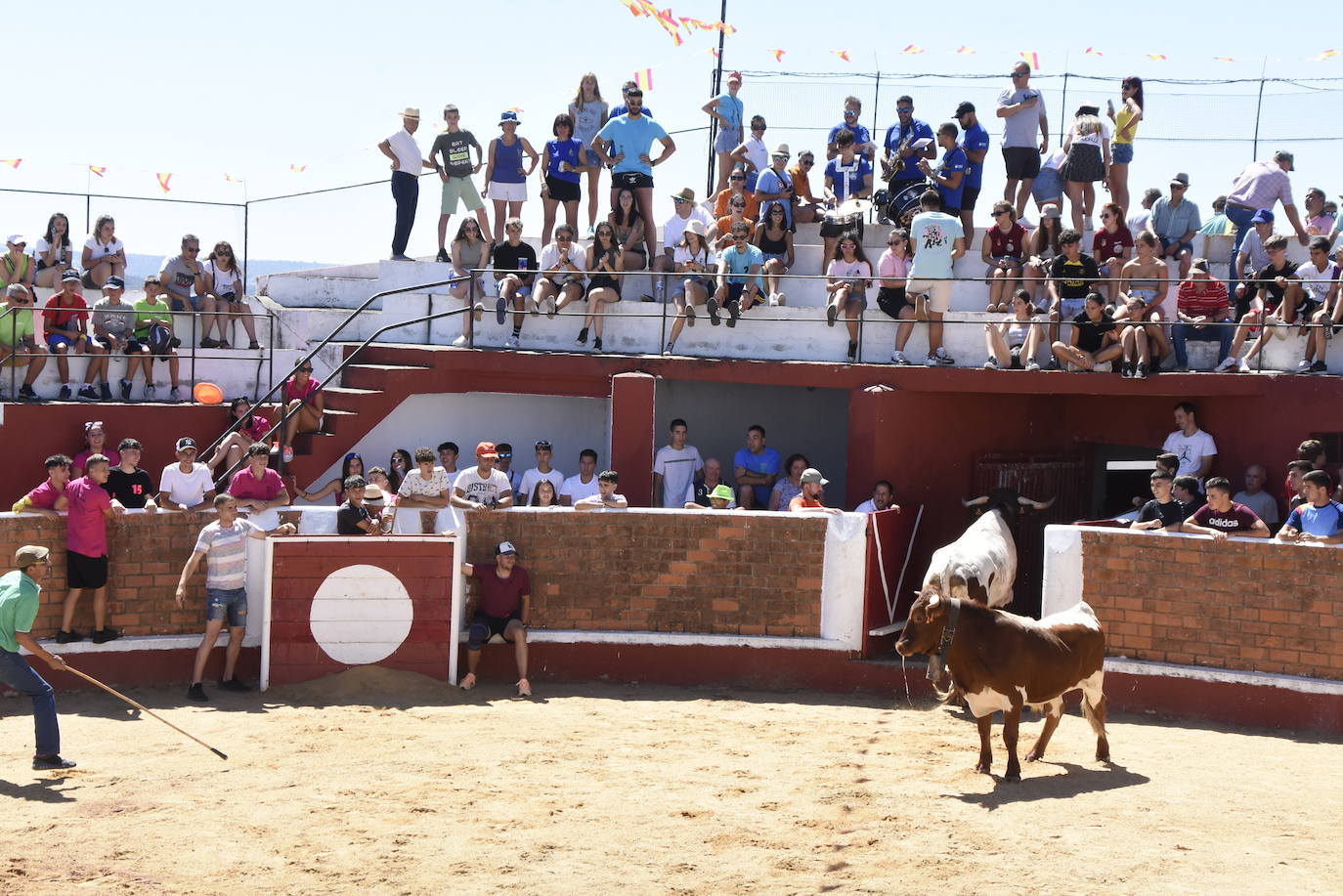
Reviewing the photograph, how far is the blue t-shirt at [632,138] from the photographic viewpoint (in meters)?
17.8

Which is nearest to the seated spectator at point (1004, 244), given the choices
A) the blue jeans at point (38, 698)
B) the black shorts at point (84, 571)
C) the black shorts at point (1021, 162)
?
the black shorts at point (1021, 162)

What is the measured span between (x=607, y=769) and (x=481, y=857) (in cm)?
199

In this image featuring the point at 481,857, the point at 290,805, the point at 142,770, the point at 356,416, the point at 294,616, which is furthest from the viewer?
the point at 356,416

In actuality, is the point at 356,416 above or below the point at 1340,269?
below

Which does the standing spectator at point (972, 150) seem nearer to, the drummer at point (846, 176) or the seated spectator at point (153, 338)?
the drummer at point (846, 176)

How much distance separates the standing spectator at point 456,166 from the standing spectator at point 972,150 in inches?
220

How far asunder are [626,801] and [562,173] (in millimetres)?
9978

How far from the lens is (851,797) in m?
10.1

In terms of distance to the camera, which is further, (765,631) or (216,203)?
(216,203)

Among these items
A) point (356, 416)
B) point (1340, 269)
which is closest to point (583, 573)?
point (356, 416)

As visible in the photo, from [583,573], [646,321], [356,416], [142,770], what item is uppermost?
[646,321]

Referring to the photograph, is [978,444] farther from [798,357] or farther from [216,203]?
[216,203]

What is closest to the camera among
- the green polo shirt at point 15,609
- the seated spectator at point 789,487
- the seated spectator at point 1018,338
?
the green polo shirt at point 15,609

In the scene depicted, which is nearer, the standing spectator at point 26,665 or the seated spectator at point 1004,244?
the standing spectator at point 26,665
